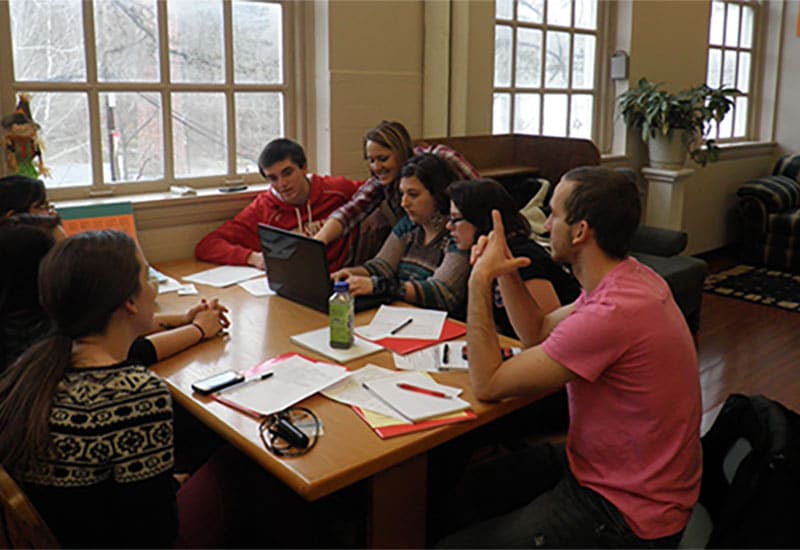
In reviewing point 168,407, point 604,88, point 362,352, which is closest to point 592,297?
point 362,352

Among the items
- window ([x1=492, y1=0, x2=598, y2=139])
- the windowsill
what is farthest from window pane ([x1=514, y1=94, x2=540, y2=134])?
the windowsill

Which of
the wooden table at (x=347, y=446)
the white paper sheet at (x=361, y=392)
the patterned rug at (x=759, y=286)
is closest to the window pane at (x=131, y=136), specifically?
the wooden table at (x=347, y=446)

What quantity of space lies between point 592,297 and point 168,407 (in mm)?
869

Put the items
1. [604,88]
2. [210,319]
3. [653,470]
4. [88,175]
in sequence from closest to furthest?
[653,470] → [210,319] → [88,175] → [604,88]

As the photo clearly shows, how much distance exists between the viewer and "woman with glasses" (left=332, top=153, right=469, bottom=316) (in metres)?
2.43

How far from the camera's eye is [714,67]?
5895 millimetres

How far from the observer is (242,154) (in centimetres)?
340

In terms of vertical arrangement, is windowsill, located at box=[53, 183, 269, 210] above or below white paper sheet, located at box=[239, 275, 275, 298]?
above

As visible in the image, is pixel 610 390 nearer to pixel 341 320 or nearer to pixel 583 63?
pixel 341 320

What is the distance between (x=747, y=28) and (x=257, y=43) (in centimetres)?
468

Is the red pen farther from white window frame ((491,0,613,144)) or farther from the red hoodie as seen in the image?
white window frame ((491,0,613,144))

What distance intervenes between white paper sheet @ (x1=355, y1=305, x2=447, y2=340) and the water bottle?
107 mm

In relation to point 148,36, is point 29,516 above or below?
below

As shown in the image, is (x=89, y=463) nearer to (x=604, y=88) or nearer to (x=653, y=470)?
(x=653, y=470)
